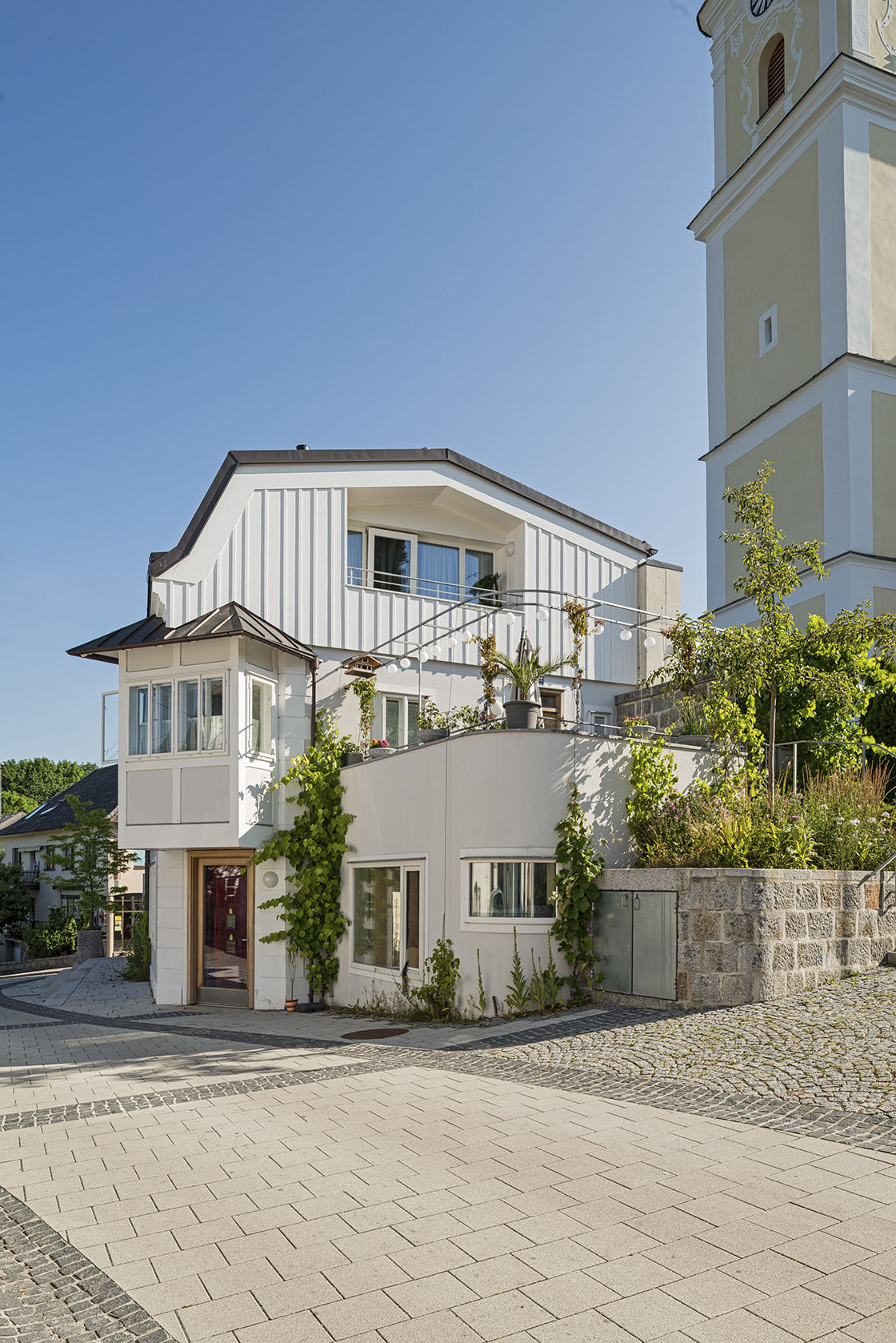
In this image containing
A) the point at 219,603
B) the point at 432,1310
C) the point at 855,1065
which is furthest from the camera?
the point at 219,603

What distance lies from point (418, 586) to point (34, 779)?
78.9 metres

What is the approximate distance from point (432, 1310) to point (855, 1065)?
15.9 ft

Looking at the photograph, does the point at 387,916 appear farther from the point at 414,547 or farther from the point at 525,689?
the point at 414,547

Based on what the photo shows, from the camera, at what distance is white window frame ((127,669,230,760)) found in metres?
15.1

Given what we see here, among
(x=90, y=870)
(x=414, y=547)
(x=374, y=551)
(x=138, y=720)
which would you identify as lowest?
(x=90, y=870)

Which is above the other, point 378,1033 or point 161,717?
point 161,717

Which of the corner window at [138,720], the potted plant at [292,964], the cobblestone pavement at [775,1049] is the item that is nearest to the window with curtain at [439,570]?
the corner window at [138,720]

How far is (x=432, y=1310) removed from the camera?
433 centimetres

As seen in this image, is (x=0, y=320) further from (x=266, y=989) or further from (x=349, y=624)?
(x=266, y=989)

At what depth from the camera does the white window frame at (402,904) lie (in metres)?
12.9

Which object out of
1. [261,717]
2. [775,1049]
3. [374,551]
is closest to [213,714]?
[261,717]

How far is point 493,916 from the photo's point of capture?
39.5 feet

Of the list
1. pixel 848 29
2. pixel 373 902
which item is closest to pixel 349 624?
pixel 373 902

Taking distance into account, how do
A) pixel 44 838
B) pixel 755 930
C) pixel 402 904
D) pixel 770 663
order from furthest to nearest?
pixel 44 838
pixel 770 663
pixel 402 904
pixel 755 930
